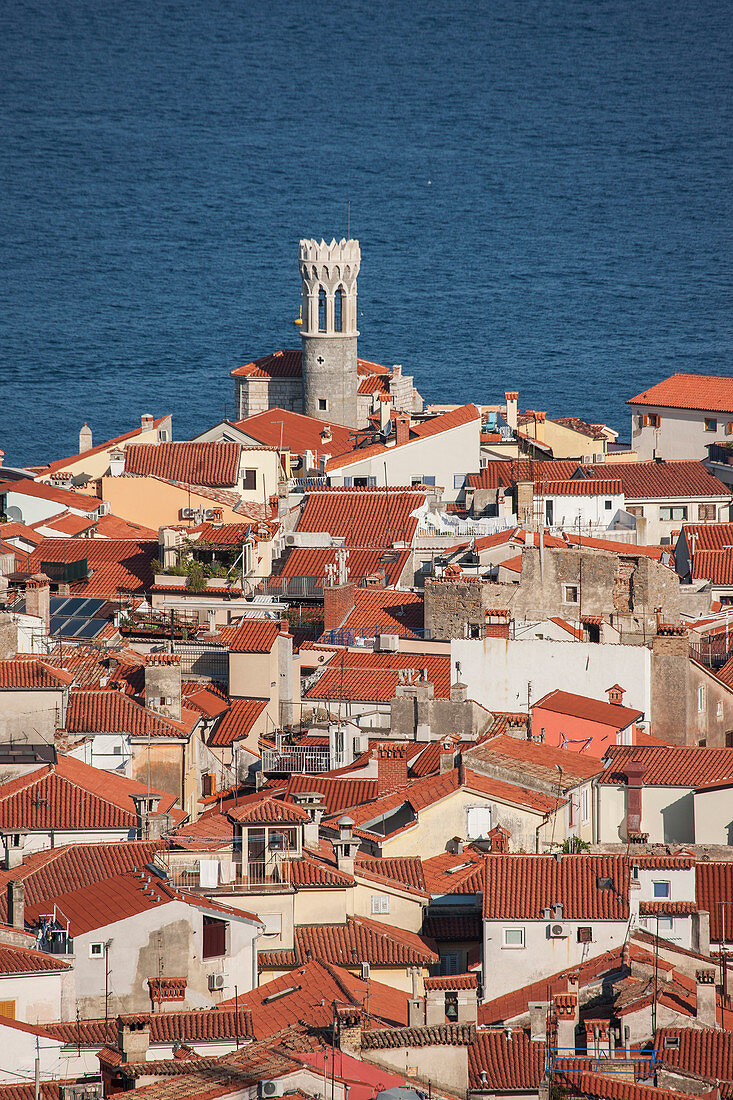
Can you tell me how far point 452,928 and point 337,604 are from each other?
15454 mm

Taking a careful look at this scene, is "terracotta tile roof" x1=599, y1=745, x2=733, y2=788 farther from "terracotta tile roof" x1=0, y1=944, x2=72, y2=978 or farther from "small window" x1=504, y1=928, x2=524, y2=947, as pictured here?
"terracotta tile roof" x1=0, y1=944, x2=72, y2=978

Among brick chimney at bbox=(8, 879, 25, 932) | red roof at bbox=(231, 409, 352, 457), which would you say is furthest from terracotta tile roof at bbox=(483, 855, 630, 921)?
red roof at bbox=(231, 409, 352, 457)

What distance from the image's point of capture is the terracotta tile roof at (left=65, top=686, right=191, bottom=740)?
103 ft

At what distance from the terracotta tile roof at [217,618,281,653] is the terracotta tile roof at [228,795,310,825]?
9.33 metres

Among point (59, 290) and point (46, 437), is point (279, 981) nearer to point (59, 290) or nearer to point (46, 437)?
point (46, 437)

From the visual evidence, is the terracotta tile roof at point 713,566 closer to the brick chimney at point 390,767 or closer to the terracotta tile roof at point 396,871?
the brick chimney at point 390,767

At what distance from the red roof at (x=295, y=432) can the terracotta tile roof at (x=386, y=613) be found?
18.2 m

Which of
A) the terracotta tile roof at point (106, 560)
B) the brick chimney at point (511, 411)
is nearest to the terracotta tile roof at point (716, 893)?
the terracotta tile roof at point (106, 560)

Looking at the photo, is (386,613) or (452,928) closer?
(452,928)

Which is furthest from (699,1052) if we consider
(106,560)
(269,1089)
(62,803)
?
(106,560)

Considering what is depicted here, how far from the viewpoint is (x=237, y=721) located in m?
33.9

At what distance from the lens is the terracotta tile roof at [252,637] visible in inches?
1393

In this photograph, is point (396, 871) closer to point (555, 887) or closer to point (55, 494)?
point (555, 887)

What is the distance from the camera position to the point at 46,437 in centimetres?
10025
